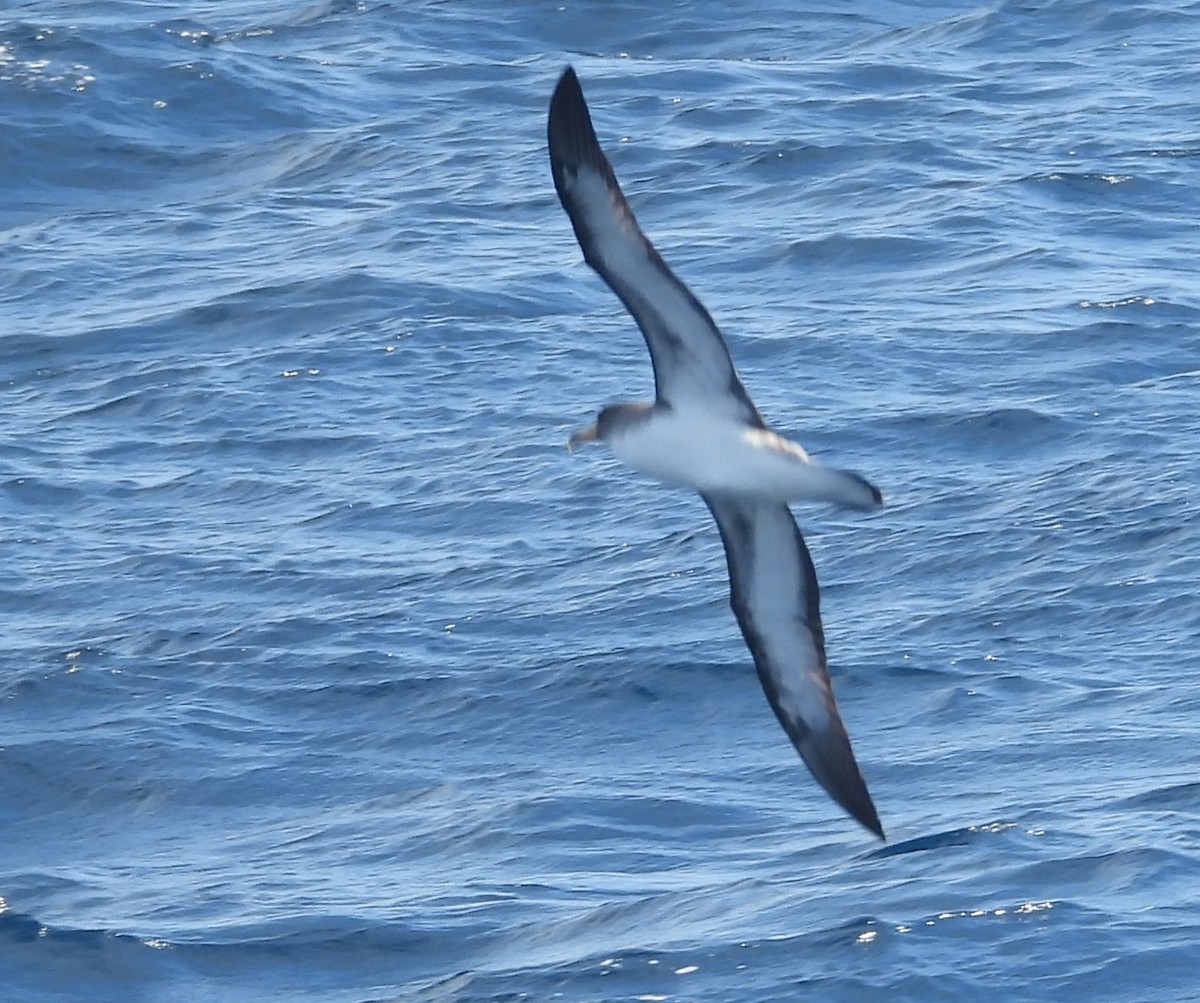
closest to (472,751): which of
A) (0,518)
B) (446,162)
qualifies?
(0,518)

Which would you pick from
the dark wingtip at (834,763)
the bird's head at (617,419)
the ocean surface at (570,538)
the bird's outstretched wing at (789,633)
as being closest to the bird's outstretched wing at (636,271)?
the bird's head at (617,419)

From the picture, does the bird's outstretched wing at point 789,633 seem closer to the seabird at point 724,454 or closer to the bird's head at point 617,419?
the seabird at point 724,454

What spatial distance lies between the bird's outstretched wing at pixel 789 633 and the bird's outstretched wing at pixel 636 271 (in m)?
0.83

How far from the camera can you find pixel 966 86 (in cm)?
2659

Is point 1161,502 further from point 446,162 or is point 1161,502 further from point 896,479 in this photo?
point 446,162

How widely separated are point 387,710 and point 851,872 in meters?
4.06

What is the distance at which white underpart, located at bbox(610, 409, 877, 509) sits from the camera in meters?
10.4

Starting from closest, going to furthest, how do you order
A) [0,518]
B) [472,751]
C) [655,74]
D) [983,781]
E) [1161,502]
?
1. [983,781]
2. [472,751]
3. [1161,502]
4. [0,518]
5. [655,74]

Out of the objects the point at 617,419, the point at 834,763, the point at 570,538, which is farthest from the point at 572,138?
the point at 570,538

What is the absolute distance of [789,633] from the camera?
1166 centimetres

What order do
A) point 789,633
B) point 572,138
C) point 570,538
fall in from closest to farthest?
point 572,138 → point 789,633 → point 570,538

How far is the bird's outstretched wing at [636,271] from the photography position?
32.7 feet

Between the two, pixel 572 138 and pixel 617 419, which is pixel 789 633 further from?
pixel 572 138

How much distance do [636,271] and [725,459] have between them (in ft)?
2.91
